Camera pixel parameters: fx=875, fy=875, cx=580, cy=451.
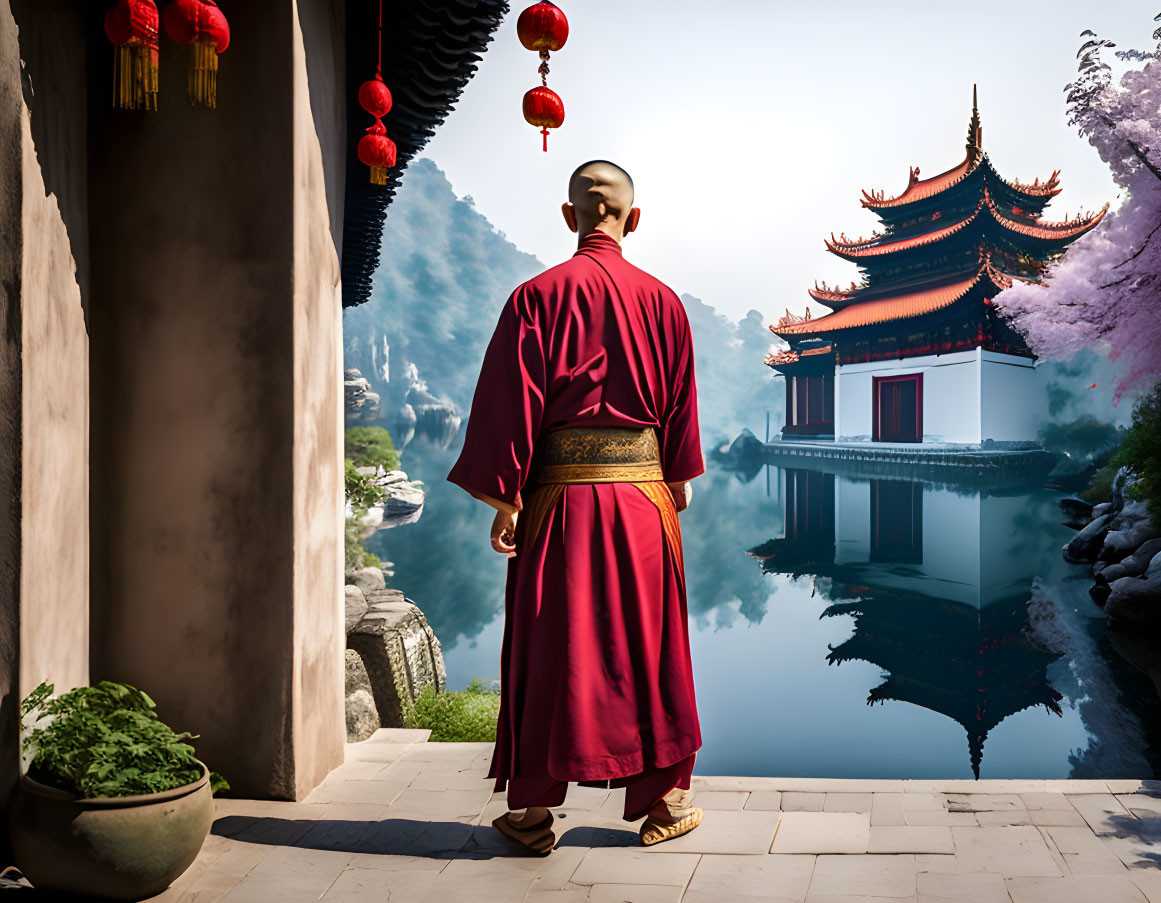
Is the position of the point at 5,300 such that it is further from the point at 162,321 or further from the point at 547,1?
the point at 547,1

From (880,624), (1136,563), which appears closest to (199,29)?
(1136,563)

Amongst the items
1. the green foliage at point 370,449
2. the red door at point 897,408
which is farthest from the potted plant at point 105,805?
the red door at point 897,408

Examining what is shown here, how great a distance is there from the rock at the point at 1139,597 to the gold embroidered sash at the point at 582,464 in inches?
264

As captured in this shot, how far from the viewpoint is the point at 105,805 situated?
155cm

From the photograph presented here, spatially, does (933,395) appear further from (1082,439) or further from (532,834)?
(532,834)

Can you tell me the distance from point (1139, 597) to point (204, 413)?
7.49m

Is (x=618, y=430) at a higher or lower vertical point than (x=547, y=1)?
lower

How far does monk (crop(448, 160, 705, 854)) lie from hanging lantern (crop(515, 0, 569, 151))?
34.1 inches

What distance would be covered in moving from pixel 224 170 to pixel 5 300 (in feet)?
2.09

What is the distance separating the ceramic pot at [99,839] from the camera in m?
1.54

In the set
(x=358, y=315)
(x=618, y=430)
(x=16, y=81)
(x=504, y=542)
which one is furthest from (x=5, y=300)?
(x=358, y=315)

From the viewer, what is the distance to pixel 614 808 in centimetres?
210

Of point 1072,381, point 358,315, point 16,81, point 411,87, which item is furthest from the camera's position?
point 358,315

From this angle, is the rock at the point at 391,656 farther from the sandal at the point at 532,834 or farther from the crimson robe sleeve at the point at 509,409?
the crimson robe sleeve at the point at 509,409
